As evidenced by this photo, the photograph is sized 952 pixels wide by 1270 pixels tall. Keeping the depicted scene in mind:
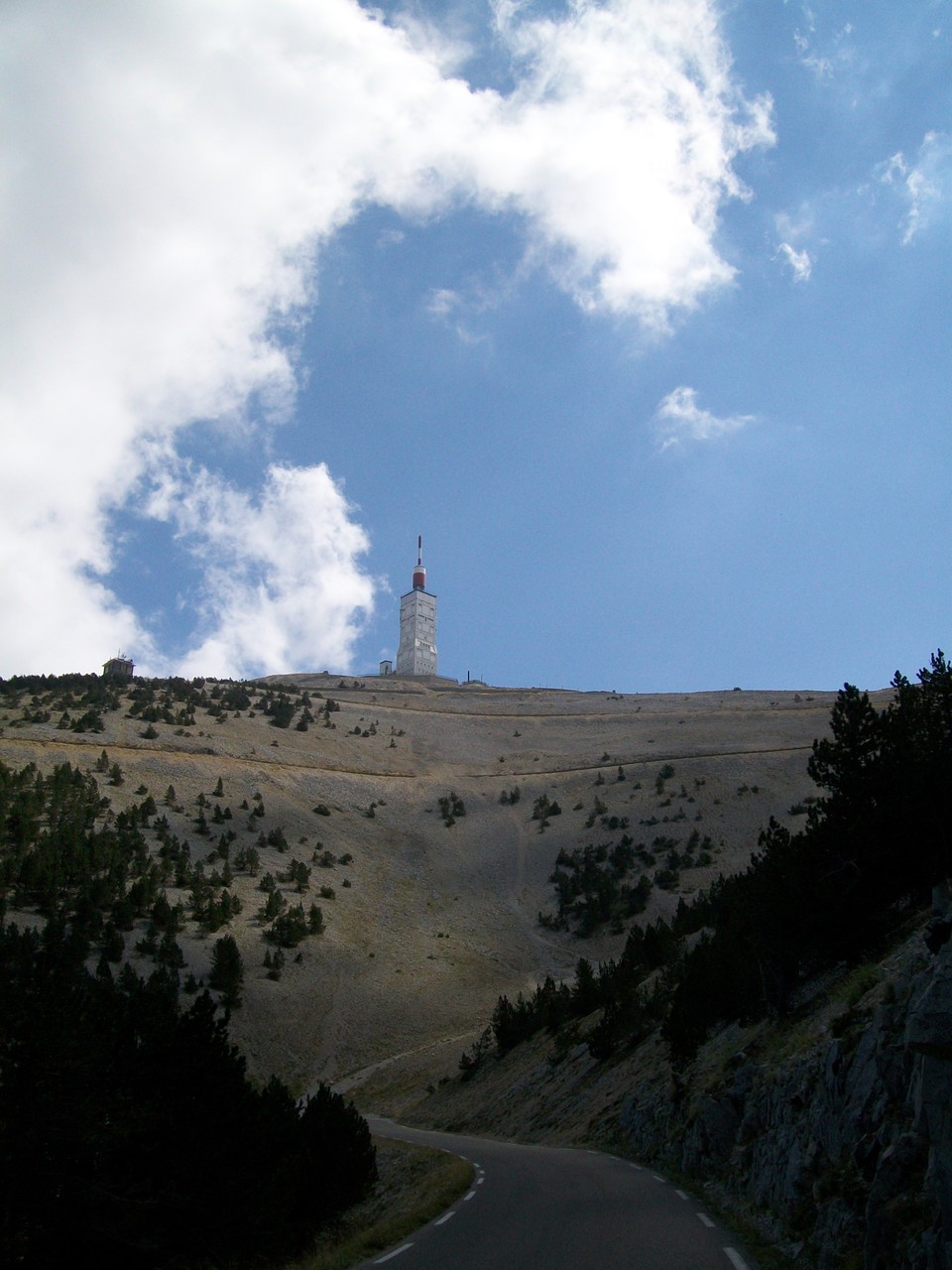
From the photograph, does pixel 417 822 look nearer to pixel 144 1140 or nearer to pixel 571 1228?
pixel 144 1140

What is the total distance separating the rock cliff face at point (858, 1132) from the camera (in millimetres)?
7387

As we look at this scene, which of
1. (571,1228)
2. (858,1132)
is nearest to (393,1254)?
(571,1228)

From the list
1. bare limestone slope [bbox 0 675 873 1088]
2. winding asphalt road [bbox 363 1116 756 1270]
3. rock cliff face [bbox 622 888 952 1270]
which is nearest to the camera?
rock cliff face [bbox 622 888 952 1270]

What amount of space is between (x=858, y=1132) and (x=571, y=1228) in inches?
144

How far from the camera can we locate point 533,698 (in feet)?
423

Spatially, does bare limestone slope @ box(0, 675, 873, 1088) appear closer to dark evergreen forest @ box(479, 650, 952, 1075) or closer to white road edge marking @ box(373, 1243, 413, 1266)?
dark evergreen forest @ box(479, 650, 952, 1075)

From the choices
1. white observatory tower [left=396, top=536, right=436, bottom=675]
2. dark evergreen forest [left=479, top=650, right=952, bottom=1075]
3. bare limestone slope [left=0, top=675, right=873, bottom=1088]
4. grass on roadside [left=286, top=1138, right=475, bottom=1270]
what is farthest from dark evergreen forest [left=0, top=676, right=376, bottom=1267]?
white observatory tower [left=396, top=536, right=436, bottom=675]

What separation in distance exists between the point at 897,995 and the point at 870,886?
8.29 m

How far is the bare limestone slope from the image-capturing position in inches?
1732

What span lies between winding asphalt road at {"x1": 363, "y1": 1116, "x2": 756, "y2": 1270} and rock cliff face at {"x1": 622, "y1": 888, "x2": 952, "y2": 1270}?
2.72 ft

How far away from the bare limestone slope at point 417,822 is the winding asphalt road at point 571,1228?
83.3 feet

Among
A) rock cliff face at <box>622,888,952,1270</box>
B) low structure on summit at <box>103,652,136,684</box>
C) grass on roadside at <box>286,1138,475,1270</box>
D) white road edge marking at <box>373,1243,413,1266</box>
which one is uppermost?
low structure on summit at <box>103,652,136,684</box>

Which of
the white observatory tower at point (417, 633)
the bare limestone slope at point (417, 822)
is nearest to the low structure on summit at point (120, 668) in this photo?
the bare limestone slope at point (417, 822)

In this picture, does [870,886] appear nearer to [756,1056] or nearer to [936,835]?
[936,835]
